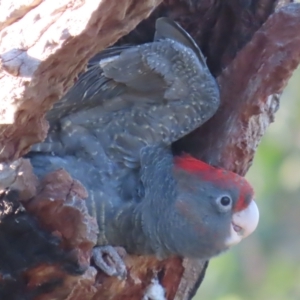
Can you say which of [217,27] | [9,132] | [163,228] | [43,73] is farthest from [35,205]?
[217,27]

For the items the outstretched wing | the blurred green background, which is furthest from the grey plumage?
the blurred green background

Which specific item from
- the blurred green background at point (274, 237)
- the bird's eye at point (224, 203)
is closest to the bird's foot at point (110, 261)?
the bird's eye at point (224, 203)

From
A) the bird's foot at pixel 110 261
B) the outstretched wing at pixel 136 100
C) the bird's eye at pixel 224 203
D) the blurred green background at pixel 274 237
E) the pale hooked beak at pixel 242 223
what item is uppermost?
the outstretched wing at pixel 136 100

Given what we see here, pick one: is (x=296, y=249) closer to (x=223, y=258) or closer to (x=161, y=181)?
(x=223, y=258)

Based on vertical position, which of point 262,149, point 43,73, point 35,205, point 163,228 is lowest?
point 262,149

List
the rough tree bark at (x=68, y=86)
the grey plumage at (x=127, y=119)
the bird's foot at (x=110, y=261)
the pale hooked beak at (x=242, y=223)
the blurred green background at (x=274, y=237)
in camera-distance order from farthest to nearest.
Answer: the blurred green background at (x=274, y=237)
the grey plumage at (x=127, y=119)
the pale hooked beak at (x=242, y=223)
the bird's foot at (x=110, y=261)
the rough tree bark at (x=68, y=86)

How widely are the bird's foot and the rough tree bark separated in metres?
0.04

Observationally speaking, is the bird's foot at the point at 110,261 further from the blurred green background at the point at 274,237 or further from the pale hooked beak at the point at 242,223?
the blurred green background at the point at 274,237

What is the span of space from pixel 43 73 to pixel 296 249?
17.4 ft

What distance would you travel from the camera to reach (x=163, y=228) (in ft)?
9.05

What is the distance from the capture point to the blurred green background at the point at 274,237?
6406mm

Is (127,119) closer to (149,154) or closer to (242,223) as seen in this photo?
(149,154)

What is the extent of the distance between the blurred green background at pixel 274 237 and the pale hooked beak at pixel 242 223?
3.70 metres

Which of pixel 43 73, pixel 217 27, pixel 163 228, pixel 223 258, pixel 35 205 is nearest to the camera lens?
pixel 43 73
